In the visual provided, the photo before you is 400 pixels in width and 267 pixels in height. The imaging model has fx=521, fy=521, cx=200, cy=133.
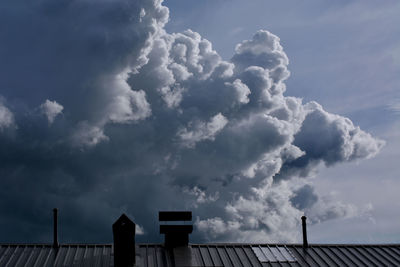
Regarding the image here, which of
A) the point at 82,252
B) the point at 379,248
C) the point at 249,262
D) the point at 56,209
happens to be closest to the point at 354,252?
the point at 379,248

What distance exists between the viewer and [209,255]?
139ft

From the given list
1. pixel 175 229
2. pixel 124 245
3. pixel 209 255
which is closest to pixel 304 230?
pixel 209 255

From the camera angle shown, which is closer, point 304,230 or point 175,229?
point 175,229

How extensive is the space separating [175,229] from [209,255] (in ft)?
11.9

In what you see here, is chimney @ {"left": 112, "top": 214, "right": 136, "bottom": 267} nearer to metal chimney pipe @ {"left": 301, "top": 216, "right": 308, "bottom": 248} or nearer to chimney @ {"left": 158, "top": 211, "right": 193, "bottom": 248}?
chimney @ {"left": 158, "top": 211, "right": 193, "bottom": 248}

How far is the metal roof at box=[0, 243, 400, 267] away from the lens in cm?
4000

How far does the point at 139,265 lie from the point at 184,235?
17.9ft

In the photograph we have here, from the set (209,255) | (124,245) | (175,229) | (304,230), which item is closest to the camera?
(124,245)

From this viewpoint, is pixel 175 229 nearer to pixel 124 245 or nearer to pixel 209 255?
pixel 209 255

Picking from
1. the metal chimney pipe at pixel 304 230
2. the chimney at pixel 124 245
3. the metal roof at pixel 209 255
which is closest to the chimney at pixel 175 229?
the metal roof at pixel 209 255

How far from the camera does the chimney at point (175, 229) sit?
43344mm

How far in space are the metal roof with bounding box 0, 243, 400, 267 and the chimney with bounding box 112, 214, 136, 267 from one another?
3.37ft

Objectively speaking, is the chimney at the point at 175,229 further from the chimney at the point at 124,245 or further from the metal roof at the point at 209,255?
the chimney at the point at 124,245

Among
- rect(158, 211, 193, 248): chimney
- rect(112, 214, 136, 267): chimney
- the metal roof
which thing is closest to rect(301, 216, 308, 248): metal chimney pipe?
the metal roof
